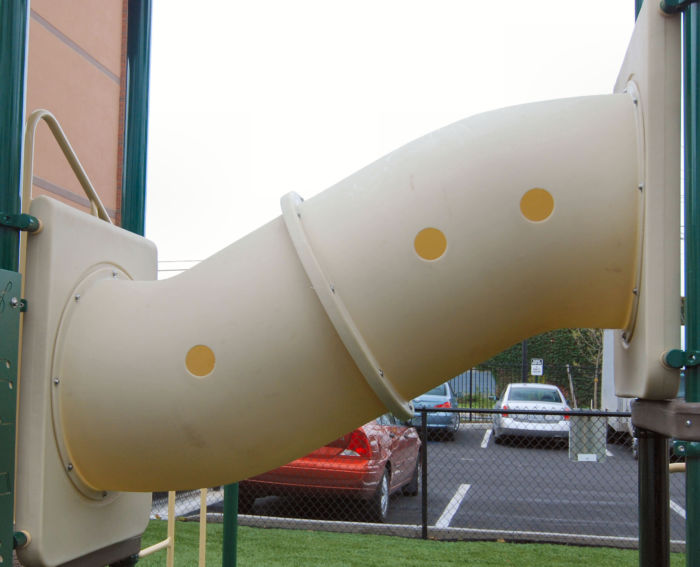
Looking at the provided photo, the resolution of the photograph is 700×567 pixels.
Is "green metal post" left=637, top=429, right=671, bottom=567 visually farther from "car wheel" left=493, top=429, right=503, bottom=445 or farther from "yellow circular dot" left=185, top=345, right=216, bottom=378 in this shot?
"car wheel" left=493, top=429, right=503, bottom=445

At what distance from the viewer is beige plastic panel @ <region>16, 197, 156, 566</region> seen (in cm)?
170

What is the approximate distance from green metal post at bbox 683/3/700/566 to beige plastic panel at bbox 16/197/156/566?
1257 millimetres

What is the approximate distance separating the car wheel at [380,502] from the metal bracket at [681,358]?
528 cm

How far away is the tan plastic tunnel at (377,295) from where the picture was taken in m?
1.49

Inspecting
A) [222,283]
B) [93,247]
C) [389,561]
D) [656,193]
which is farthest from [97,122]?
[656,193]

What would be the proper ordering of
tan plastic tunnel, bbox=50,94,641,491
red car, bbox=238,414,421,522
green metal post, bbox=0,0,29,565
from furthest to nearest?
red car, bbox=238,414,421,522, green metal post, bbox=0,0,29,565, tan plastic tunnel, bbox=50,94,641,491

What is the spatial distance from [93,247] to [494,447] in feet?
37.2

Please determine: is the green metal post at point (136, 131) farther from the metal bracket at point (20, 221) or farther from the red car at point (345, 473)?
the red car at point (345, 473)

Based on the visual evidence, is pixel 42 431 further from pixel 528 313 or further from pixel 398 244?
pixel 528 313

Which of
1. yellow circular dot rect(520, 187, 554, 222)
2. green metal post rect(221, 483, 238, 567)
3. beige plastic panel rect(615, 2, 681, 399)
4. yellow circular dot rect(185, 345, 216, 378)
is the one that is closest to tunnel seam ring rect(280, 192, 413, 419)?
yellow circular dot rect(185, 345, 216, 378)

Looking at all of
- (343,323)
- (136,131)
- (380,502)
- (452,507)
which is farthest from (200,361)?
(452,507)

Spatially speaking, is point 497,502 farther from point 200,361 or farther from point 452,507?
point 200,361

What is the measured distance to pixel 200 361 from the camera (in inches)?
64.9

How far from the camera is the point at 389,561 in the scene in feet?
16.7
